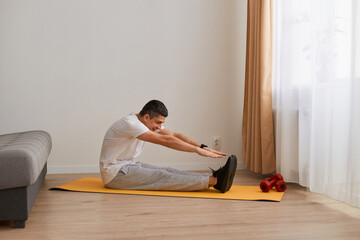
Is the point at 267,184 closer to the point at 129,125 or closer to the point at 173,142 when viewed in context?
the point at 173,142

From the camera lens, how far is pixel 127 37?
3.97 metres

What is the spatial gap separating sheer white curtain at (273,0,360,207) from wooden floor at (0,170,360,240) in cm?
22

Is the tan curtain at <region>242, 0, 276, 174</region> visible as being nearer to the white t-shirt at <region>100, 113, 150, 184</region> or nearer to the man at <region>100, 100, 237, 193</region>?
the man at <region>100, 100, 237, 193</region>

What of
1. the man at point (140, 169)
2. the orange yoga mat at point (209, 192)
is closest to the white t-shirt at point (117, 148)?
the man at point (140, 169)

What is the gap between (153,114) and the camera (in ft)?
9.75

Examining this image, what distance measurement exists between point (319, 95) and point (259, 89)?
0.84 metres

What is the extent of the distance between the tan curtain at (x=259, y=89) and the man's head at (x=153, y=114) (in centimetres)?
92

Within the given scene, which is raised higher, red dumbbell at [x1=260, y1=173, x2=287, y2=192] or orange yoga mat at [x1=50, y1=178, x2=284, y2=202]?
red dumbbell at [x1=260, y1=173, x2=287, y2=192]

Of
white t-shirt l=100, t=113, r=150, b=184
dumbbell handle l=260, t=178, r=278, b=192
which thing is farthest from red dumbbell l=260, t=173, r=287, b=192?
white t-shirt l=100, t=113, r=150, b=184

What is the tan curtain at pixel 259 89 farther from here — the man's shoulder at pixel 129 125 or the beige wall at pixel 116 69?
the man's shoulder at pixel 129 125

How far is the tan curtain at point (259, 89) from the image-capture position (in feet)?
11.3

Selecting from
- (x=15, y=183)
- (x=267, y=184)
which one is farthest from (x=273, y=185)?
(x=15, y=183)

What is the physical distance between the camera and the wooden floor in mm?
2037

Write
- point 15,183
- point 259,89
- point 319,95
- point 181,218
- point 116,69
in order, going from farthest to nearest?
point 116,69 → point 259,89 → point 319,95 → point 181,218 → point 15,183
